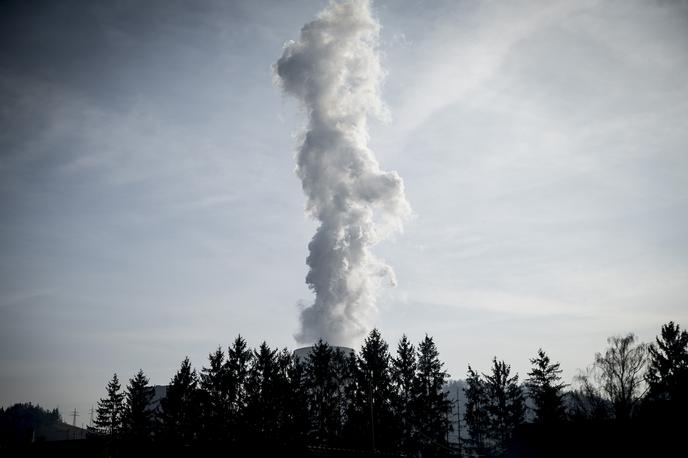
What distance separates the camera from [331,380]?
46.1 m

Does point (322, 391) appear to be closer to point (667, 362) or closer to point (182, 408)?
point (182, 408)

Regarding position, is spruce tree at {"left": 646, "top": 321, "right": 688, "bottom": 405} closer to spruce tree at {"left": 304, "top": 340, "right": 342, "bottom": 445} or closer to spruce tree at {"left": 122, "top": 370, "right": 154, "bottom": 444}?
spruce tree at {"left": 304, "top": 340, "right": 342, "bottom": 445}

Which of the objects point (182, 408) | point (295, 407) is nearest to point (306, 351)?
point (295, 407)

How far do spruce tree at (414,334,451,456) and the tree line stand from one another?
10cm

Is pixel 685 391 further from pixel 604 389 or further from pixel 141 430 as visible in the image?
pixel 141 430

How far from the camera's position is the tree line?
3803cm

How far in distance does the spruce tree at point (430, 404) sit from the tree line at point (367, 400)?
10 centimetres

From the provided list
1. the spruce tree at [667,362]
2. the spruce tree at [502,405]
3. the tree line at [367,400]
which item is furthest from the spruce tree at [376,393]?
the spruce tree at [667,362]

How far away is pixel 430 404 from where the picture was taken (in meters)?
42.8

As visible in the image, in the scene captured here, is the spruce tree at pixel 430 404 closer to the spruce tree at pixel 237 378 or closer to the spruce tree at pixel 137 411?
the spruce tree at pixel 237 378

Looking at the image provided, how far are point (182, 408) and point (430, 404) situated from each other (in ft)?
80.8

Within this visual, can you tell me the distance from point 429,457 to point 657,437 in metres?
18.9

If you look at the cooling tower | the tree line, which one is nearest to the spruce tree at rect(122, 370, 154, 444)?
the tree line

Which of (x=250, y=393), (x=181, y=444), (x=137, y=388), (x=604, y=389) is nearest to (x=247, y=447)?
(x=181, y=444)
